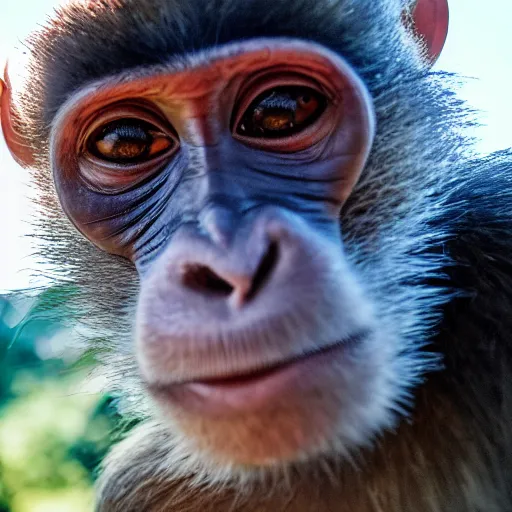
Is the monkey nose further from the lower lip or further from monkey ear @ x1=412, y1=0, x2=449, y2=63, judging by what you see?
monkey ear @ x1=412, y1=0, x2=449, y2=63

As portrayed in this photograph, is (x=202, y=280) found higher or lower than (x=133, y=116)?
lower

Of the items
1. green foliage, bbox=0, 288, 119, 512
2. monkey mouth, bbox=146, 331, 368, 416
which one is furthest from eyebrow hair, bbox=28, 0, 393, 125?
green foliage, bbox=0, 288, 119, 512

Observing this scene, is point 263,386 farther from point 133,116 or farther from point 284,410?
point 133,116

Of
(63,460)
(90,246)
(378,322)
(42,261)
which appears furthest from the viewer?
(63,460)

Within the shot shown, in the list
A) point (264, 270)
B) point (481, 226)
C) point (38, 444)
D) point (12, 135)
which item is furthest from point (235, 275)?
point (38, 444)

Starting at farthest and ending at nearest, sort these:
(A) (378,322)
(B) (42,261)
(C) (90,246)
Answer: (B) (42,261) < (C) (90,246) < (A) (378,322)

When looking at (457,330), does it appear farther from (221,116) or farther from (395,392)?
(221,116)

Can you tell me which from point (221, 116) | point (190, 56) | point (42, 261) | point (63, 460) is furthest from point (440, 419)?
point (63, 460)
